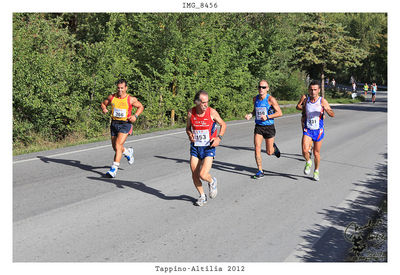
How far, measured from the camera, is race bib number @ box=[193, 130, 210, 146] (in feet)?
22.4

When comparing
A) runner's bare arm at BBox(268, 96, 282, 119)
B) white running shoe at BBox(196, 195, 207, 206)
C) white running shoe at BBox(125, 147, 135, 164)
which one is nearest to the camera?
white running shoe at BBox(196, 195, 207, 206)

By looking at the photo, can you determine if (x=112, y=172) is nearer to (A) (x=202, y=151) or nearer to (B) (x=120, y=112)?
(B) (x=120, y=112)

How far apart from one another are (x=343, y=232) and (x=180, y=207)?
7.82ft

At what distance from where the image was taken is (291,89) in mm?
42281

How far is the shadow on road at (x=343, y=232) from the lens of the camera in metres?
5.23

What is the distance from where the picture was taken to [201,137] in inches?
270

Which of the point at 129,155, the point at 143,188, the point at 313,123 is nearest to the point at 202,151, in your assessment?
the point at 143,188

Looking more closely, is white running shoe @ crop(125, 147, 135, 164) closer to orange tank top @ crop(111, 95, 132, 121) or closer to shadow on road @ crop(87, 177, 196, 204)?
orange tank top @ crop(111, 95, 132, 121)

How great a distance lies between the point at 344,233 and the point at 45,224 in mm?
3917

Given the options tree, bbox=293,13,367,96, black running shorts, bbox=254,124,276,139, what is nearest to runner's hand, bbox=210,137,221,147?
black running shorts, bbox=254,124,276,139

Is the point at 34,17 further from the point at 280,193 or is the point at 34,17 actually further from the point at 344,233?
the point at 344,233

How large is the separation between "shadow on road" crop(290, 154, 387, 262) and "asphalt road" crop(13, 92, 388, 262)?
0.02 metres

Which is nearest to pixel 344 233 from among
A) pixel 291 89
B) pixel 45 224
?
pixel 45 224

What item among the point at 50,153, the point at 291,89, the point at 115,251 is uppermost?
the point at 291,89
